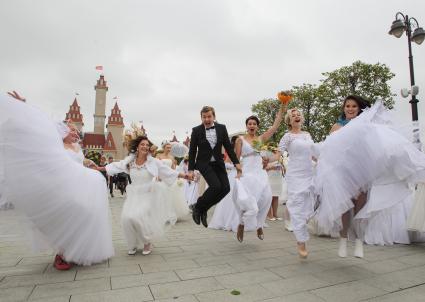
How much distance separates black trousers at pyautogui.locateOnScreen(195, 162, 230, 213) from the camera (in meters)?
5.19

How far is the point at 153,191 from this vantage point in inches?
214

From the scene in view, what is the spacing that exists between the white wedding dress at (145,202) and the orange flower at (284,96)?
7.55 ft

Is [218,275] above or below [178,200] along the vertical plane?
below

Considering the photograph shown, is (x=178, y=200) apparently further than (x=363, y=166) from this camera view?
Yes

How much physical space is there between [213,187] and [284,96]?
2.06 metres

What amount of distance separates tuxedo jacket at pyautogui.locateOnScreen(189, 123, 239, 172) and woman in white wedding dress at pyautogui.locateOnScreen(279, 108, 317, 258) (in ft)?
3.41

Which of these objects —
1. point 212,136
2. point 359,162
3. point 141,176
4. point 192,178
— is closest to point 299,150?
point 359,162

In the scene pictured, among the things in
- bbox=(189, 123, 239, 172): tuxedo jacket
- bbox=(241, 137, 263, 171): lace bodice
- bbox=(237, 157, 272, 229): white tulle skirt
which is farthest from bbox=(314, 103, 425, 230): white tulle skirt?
bbox=(241, 137, 263, 171): lace bodice

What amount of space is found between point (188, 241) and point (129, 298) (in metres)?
3.13

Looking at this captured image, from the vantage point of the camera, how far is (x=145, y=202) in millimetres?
5312

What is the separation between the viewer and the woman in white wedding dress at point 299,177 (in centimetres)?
470

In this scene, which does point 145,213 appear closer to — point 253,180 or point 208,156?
point 208,156

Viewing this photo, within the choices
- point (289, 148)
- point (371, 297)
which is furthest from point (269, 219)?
point (371, 297)

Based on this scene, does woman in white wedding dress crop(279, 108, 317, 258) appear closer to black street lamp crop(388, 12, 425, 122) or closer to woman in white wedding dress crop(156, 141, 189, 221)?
woman in white wedding dress crop(156, 141, 189, 221)
